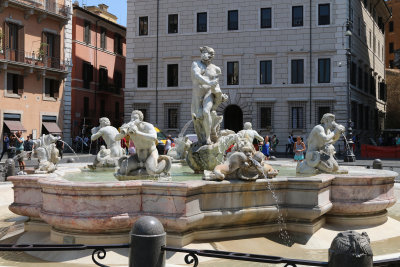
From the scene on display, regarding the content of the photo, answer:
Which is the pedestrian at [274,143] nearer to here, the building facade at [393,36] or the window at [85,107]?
the window at [85,107]

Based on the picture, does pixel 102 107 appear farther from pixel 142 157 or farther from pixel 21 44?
pixel 142 157

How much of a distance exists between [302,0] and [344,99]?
697cm

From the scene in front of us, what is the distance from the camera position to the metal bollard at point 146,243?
4.10 metres

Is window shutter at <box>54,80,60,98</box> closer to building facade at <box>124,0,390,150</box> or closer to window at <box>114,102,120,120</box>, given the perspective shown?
building facade at <box>124,0,390,150</box>

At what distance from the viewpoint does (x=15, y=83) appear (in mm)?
30891

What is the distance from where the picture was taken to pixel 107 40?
42.3 metres

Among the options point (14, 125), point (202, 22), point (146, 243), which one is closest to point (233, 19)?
point (202, 22)

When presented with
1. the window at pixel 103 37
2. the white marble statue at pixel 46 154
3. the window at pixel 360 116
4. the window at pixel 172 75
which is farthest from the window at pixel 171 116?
the white marble statue at pixel 46 154

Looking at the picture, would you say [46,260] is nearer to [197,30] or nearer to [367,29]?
[197,30]

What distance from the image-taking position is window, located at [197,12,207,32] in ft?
113

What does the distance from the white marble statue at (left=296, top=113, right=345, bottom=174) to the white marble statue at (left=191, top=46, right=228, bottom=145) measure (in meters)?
2.09

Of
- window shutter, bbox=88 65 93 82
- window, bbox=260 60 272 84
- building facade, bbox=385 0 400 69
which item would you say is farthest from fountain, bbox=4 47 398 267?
building facade, bbox=385 0 400 69

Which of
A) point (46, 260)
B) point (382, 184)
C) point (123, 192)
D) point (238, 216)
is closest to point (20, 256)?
point (46, 260)

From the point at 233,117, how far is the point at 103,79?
1303 cm
